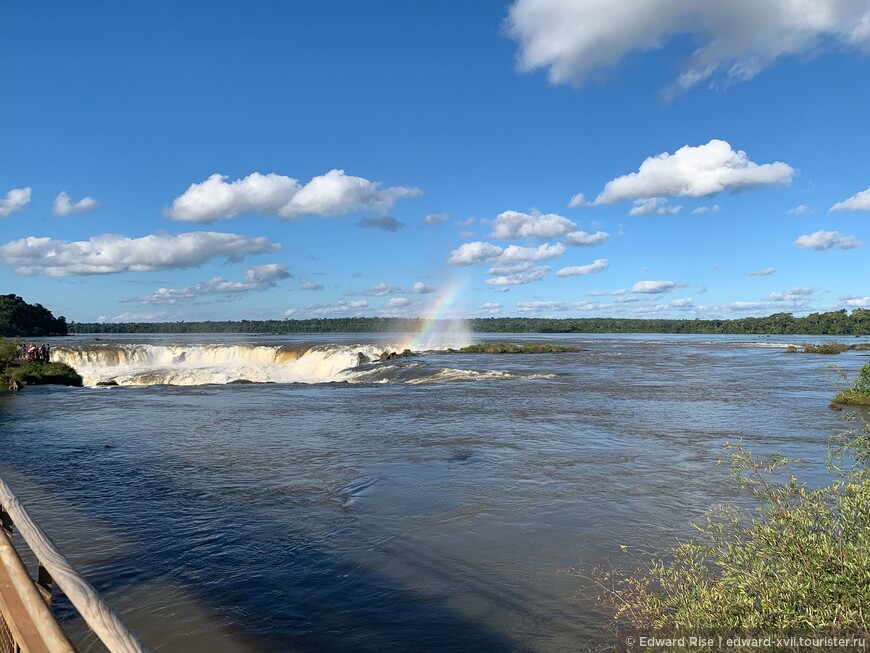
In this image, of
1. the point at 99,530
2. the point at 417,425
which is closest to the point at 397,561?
the point at 99,530

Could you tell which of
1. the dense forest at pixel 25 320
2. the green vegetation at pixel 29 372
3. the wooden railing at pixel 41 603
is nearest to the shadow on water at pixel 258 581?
the wooden railing at pixel 41 603

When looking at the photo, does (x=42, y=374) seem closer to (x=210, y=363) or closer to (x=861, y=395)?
(x=210, y=363)

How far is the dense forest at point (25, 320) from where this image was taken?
10038 cm

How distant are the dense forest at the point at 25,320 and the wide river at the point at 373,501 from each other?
92841 mm

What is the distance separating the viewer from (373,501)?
400 inches

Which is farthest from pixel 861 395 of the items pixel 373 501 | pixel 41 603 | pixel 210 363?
pixel 210 363

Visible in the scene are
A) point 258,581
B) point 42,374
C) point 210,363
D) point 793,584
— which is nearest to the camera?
point 793,584

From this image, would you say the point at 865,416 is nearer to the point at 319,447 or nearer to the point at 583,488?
the point at 583,488

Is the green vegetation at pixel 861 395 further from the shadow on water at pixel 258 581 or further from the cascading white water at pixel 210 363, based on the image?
the cascading white water at pixel 210 363

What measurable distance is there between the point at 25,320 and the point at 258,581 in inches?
4783

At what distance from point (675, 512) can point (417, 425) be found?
10196mm

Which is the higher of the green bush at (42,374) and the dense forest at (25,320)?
the dense forest at (25,320)

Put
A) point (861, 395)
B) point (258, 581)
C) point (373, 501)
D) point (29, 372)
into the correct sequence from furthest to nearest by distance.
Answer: point (29, 372) < point (861, 395) < point (373, 501) < point (258, 581)

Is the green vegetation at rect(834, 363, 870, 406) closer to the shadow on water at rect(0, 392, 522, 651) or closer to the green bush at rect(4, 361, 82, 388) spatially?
the shadow on water at rect(0, 392, 522, 651)
